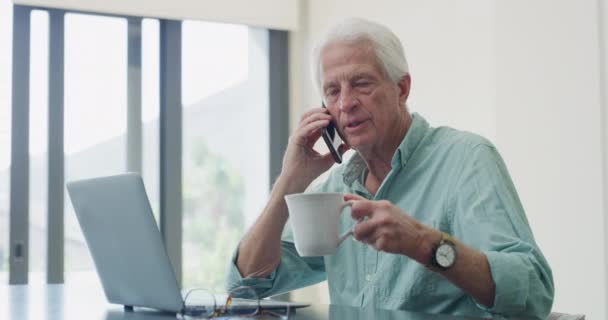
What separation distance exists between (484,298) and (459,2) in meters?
2.14

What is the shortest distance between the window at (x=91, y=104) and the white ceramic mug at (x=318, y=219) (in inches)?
109

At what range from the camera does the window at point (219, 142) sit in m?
4.24

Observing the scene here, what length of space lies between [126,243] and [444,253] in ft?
1.98

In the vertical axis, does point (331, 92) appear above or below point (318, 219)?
above

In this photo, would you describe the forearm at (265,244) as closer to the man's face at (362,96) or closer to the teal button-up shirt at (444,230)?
the teal button-up shirt at (444,230)

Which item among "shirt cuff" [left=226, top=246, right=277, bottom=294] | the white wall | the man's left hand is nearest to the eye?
"shirt cuff" [left=226, top=246, right=277, bottom=294]

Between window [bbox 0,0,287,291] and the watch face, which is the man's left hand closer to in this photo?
the watch face

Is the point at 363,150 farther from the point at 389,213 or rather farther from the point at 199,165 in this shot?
the point at 199,165

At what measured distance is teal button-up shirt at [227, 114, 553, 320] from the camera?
4.65ft

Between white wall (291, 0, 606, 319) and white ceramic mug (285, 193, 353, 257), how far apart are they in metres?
1.59

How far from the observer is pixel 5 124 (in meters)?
3.81

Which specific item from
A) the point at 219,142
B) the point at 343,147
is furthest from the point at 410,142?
the point at 219,142

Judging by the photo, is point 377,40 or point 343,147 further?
point 343,147

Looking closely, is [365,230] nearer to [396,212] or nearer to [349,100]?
[396,212]
